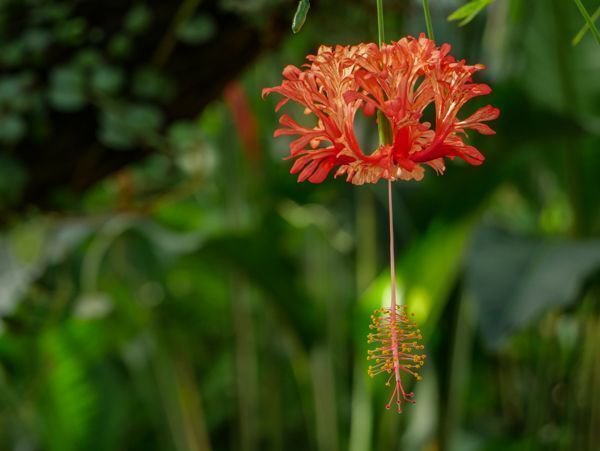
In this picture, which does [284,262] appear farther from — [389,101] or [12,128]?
[389,101]

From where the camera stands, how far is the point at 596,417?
1198mm

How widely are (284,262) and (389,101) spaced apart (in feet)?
2.93

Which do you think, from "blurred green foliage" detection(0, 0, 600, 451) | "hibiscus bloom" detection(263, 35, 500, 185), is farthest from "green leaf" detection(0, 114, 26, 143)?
"hibiscus bloom" detection(263, 35, 500, 185)

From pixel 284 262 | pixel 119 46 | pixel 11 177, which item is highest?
pixel 119 46

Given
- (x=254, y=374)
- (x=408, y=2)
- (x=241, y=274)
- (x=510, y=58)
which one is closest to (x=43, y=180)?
(x=241, y=274)

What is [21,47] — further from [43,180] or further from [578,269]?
[578,269]

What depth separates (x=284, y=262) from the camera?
120 centimetres

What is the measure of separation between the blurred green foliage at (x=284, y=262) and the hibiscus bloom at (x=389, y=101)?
549 mm

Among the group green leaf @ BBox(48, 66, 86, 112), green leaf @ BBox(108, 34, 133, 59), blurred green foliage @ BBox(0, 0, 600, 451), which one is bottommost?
blurred green foliage @ BBox(0, 0, 600, 451)

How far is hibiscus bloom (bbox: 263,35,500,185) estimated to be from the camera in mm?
316

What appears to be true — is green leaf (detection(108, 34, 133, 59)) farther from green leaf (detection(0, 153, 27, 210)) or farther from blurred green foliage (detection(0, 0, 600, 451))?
green leaf (detection(0, 153, 27, 210))

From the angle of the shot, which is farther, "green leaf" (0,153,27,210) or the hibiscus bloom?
"green leaf" (0,153,27,210)

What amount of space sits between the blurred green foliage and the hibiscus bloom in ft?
1.80

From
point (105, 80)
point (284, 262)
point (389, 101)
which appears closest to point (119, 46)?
point (105, 80)
